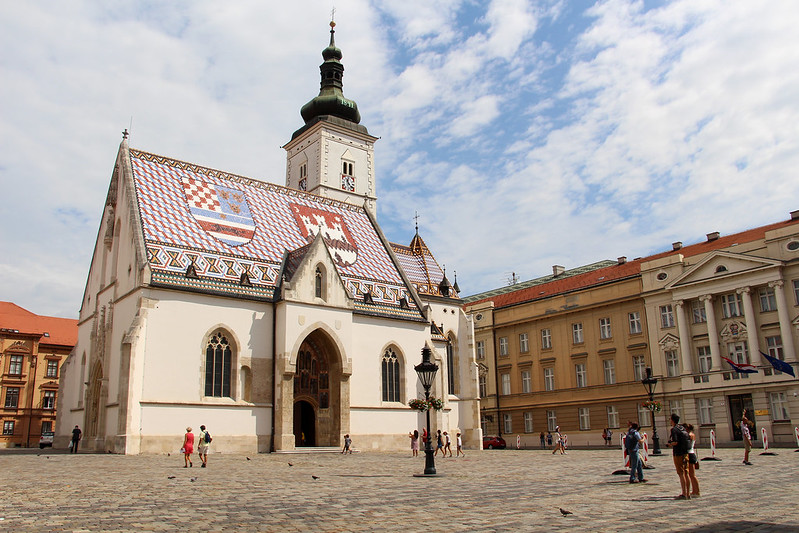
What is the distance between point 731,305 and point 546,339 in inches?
533

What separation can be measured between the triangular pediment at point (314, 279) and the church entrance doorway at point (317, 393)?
177 cm

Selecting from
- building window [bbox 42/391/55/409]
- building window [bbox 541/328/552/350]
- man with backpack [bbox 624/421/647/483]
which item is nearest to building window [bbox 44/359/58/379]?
building window [bbox 42/391/55/409]

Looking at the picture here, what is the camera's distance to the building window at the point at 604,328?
1778 inches

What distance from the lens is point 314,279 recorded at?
3139cm

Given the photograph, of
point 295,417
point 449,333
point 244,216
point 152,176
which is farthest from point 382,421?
point 152,176

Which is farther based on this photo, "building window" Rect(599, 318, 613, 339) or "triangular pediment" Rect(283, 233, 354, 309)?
"building window" Rect(599, 318, 613, 339)

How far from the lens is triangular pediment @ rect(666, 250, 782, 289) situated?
1476 inches

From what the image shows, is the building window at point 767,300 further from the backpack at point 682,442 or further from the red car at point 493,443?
the backpack at point 682,442

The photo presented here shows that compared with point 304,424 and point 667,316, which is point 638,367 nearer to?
point 667,316

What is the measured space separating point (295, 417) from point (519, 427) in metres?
23.0

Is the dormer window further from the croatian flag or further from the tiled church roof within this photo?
the croatian flag

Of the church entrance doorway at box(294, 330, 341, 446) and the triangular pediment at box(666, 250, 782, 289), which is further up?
the triangular pediment at box(666, 250, 782, 289)

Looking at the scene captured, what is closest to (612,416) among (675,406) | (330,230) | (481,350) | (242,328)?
(675,406)

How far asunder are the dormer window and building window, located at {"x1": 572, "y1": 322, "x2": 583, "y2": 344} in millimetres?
20835
